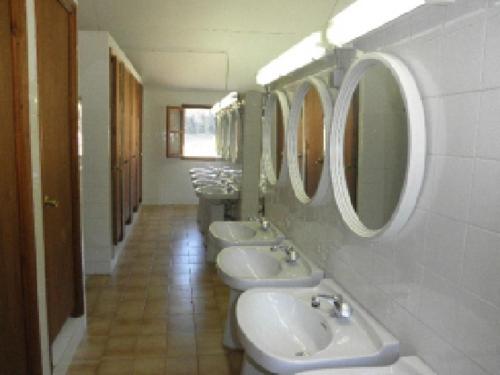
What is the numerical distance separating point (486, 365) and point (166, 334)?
2156 mm

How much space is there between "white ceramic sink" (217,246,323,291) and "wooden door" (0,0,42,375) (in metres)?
0.81

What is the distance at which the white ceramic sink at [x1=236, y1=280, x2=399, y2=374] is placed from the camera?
51.0 inches

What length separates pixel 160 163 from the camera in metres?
7.62

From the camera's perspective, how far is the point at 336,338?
1.43 m

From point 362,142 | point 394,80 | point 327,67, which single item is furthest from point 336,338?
point 327,67

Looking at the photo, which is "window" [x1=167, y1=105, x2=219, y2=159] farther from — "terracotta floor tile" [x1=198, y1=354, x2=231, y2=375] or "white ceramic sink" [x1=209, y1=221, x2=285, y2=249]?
"terracotta floor tile" [x1=198, y1=354, x2=231, y2=375]

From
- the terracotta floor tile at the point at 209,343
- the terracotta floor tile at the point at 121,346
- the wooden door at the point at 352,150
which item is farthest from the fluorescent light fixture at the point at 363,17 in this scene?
the terracotta floor tile at the point at 121,346

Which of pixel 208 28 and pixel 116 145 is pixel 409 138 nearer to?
pixel 208 28

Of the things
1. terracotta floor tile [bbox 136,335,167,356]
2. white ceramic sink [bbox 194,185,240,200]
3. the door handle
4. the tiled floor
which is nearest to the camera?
the door handle

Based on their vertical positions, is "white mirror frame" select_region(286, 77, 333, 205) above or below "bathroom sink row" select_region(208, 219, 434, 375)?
above

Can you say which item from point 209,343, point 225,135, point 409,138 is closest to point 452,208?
point 409,138

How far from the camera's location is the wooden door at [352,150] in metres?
1.70

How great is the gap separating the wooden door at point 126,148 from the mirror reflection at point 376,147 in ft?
11.6

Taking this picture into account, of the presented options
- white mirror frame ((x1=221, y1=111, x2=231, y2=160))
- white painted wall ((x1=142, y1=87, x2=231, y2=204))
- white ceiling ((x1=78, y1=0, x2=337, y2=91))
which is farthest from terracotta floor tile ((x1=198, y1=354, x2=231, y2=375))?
white painted wall ((x1=142, y1=87, x2=231, y2=204))
